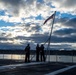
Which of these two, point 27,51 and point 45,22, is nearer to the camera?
point 27,51

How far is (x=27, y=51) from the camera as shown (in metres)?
36.3

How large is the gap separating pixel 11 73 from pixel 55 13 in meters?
18.8

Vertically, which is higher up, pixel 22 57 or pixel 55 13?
pixel 55 13

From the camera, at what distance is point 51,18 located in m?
39.5

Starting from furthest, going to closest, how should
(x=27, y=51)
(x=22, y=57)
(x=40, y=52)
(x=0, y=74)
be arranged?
(x=22, y=57) → (x=40, y=52) → (x=27, y=51) → (x=0, y=74)

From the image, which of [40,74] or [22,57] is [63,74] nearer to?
[40,74]

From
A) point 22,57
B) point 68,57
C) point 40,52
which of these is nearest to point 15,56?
point 22,57

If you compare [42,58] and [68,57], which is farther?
[68,57]

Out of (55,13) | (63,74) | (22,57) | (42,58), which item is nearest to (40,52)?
(42,58)

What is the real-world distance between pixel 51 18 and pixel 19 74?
61.9 feet

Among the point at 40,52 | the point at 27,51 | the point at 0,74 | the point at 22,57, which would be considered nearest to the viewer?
the point at 0,74

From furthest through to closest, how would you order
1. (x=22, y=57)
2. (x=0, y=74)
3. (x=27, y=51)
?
1. (x=22, y=57)
2. (x=27, y=51)
3. (x=0, y=74)

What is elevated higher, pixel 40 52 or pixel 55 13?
pixel 55 13

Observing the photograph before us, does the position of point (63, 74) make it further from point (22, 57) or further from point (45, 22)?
point (22, 57)
